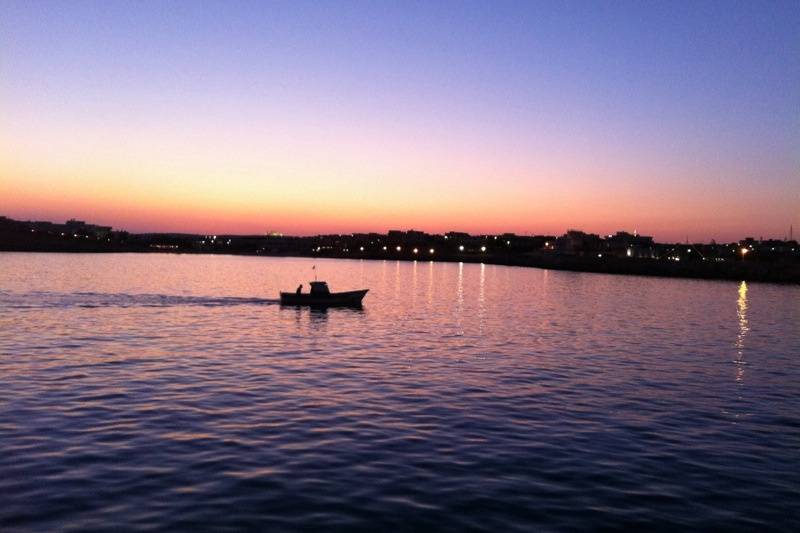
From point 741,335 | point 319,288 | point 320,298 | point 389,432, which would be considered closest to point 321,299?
point 320,298

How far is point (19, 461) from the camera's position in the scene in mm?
16141

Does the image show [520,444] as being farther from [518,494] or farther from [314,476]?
[314,476]

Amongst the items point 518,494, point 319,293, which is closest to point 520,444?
point 518,494

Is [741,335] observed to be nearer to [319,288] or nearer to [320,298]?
[320,298]

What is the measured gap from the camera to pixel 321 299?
69.2 metres

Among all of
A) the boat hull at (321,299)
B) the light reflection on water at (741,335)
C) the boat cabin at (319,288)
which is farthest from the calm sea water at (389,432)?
the boat cabin at (319,288)

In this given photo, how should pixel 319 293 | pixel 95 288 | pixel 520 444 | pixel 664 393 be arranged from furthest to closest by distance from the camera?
pixel 95 288 → pixel 319 293 → pixel 664 393 → pixel 520 444

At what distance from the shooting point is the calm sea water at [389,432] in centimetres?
1385

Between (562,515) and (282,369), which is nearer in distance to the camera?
(562,515)

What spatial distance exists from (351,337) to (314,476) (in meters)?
30.9

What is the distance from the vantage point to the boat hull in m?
69.2

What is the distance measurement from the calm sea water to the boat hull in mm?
23376

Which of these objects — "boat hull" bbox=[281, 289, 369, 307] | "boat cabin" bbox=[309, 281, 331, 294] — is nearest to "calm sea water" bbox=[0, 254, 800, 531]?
"boat hull" bbox=[281, 289, 369, 307]

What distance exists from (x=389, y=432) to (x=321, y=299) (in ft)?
163
